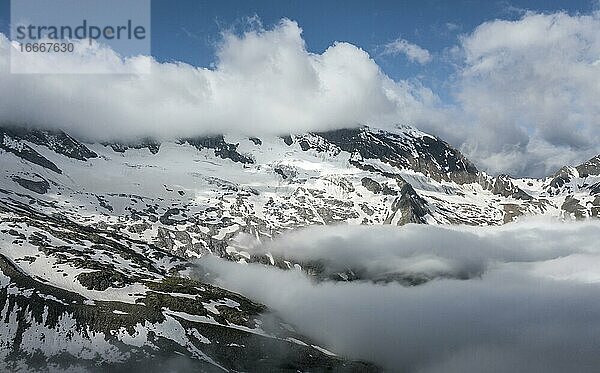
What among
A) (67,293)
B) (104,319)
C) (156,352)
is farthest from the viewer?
(67,293)

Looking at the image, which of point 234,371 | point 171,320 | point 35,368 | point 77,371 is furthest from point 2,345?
point 234,371

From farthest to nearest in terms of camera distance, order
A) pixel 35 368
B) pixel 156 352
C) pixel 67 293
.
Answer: pixel 67 293 < pixel 156 352 < pixel 35 368

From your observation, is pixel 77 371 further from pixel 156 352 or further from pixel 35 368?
pixel 156 352

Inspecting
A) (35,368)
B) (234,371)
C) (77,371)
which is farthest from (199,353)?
(35,368)

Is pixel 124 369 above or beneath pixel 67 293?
beneath

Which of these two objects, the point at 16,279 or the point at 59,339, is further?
the point at 16,279

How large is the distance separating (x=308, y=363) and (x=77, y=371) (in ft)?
246

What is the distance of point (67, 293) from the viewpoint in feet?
640

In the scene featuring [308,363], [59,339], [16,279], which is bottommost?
[308,363]

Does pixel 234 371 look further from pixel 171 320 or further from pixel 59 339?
pixel 59 339

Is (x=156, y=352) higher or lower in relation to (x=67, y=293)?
lower

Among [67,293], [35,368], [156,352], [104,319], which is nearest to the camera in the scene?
[35,368]

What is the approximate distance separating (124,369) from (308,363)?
62184 millimetres

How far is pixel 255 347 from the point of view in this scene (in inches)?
7436
